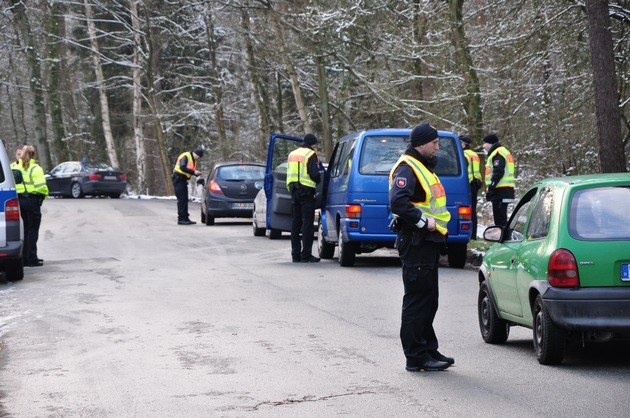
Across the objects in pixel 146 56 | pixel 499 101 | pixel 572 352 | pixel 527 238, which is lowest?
pixel 572 352

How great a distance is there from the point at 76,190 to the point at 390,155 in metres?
31.8

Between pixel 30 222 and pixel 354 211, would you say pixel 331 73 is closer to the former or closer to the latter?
pixel 30 222

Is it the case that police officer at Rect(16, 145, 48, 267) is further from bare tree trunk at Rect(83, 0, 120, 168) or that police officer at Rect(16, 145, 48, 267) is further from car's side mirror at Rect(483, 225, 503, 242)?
bare tree trunk at Rect(83, 0, 120, 168)

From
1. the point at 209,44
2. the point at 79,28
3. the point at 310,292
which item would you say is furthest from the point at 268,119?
the point at 310,292

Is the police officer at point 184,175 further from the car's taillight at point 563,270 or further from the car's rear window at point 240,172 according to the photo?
the car's taillight at point 563,270

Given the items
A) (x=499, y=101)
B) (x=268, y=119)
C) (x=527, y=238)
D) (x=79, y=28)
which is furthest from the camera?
(x=79, y=28)

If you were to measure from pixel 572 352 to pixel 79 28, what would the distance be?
154ft

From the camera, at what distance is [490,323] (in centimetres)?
998

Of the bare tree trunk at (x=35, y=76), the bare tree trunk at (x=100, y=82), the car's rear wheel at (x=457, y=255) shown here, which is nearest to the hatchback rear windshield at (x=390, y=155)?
the car's rear wheel at (x=457, y=255)

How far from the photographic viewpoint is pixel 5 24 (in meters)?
50.4

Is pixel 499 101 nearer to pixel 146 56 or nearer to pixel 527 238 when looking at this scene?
pixel 527 238

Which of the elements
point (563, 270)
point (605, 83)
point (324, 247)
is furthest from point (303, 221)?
point (563, 270)

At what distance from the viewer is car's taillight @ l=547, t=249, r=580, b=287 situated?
8375mm

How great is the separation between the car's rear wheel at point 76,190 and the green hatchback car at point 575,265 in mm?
39106
